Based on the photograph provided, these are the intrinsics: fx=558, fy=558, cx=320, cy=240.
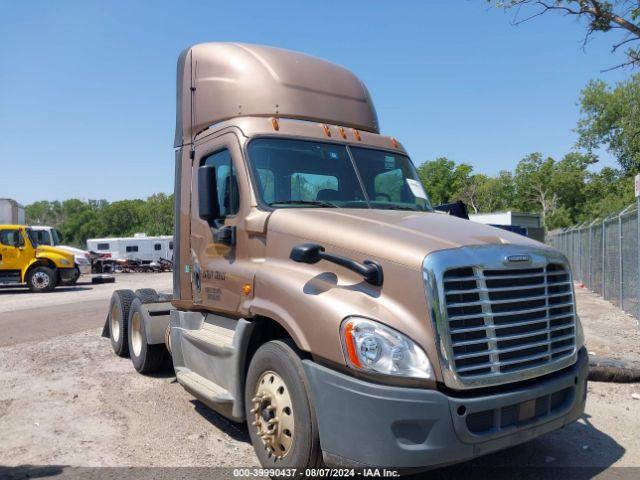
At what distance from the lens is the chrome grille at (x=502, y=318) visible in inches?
128

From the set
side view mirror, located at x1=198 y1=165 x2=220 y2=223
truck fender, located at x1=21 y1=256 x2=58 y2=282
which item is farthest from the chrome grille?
truck fender, located at x1=21 y1=256 x2=58 y2=282

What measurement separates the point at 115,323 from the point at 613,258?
11851mm

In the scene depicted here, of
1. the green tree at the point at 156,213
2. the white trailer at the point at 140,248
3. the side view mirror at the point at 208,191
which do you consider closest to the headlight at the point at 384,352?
the side view mirror at the point at 208,191

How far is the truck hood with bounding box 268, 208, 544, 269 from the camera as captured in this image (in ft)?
11.4

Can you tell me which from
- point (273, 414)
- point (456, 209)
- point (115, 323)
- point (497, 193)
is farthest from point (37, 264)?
point (497, 193)

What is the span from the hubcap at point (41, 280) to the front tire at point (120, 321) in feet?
48.7

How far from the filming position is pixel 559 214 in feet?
200

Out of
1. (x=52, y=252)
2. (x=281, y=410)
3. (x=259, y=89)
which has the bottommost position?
(x=281, y=410)

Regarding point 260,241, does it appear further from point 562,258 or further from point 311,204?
point 562,258

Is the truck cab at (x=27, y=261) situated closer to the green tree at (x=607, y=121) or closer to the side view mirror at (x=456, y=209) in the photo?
the side view mirror at (x=456, y=209)

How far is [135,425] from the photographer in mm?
5180

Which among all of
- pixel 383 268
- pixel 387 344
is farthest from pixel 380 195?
pixel 387 344

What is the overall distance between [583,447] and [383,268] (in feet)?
8.61

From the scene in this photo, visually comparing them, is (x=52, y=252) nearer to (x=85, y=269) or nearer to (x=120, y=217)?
(x=85, y=269)
